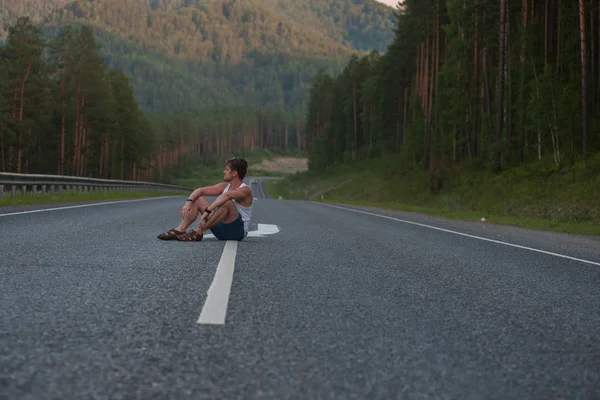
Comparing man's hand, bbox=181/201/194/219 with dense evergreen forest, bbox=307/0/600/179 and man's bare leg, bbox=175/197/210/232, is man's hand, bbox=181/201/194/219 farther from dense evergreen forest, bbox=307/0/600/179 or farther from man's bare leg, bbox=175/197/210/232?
dense evergreen forest, bbox=307/0/600/179

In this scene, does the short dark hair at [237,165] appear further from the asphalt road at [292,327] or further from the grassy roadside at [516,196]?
the grassy roadside at [516,196]

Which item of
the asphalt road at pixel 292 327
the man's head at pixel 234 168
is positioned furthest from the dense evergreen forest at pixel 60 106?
the asphalt road at pixel 292 327

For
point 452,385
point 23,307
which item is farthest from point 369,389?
point 23,307

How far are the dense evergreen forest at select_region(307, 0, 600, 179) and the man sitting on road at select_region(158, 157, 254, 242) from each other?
2313cm

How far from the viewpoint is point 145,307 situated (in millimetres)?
4230

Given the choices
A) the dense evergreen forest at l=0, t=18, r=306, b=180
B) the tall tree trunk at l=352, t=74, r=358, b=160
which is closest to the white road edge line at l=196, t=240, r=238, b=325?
the dense evergreen forest at l=0, t=18, r=306, b=180

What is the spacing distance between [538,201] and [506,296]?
22388mm

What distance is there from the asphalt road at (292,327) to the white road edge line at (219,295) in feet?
0.25

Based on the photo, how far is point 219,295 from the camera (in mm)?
4645

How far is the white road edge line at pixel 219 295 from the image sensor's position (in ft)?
12.8

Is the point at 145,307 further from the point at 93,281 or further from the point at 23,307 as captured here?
the point at 93,281

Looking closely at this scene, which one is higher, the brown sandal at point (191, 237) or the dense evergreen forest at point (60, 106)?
the dense evergreen forest at point (60, 106)

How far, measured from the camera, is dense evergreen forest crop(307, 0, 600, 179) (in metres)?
30.4

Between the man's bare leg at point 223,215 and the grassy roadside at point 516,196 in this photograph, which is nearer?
the man's bare leg at point 223,215
